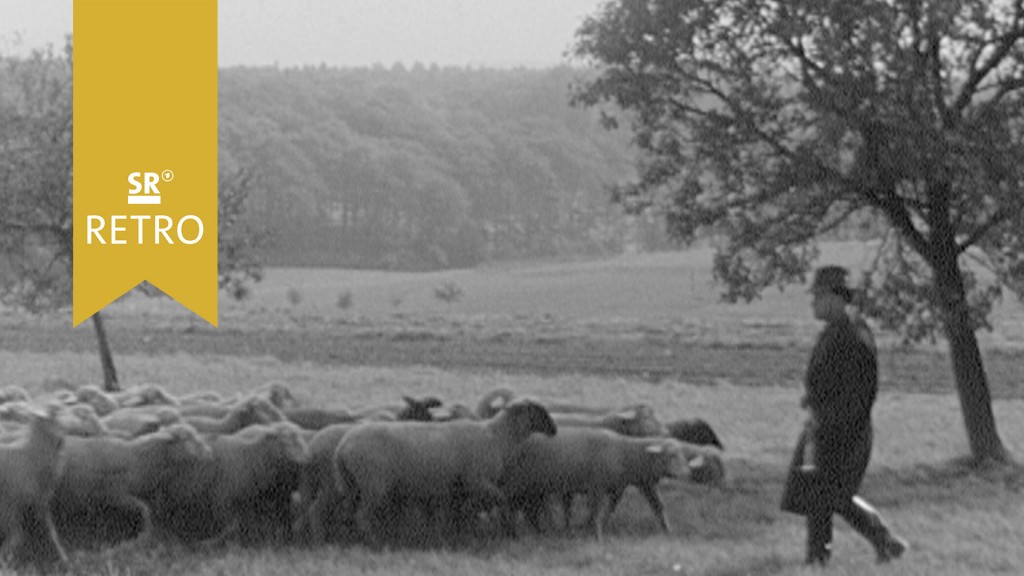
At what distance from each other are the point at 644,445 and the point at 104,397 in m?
6.89

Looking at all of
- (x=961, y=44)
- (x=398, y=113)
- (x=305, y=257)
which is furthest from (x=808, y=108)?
(x=398, y=113)

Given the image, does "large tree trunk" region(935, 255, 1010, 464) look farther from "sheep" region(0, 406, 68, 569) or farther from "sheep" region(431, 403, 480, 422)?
"sheep" region(0, 406, 68, 569)

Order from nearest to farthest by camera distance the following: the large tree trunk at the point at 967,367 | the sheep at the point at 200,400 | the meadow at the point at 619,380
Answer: the meadow at the point at 619,380 < the sheep at the point at 200,400 < the large tree trunk at the point at 967,367

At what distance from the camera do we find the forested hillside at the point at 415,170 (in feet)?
338

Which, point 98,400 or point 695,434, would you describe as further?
point 98,400

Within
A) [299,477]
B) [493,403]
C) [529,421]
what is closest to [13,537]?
[299,477]

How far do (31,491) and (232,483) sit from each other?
1846mm

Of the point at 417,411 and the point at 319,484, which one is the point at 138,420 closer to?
the point at 319,484

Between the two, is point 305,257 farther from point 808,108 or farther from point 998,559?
point 998,559

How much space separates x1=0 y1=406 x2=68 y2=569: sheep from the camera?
12602 millimetres

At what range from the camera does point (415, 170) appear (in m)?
117

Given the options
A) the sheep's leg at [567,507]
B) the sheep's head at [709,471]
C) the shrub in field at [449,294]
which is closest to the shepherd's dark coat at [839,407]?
the sheep's leg at [567,507]

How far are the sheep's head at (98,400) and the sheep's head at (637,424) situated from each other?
584 cm

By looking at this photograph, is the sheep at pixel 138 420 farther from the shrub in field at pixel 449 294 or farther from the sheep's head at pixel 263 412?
the shrub in field at pixel 449 294
